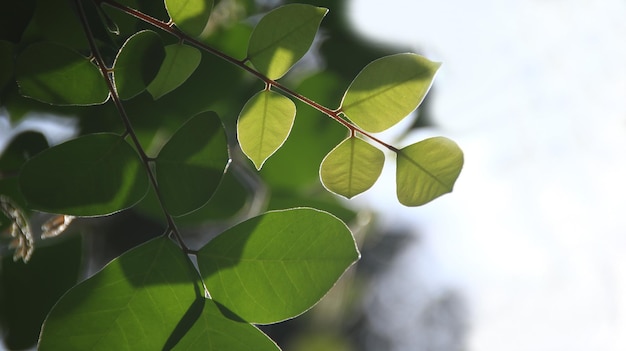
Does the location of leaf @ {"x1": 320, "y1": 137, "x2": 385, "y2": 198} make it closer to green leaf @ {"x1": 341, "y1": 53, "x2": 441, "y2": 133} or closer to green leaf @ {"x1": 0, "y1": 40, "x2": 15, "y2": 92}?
green leaf @ {"x1": 341, "y1": 53, "x2": 441, "y2": 133}

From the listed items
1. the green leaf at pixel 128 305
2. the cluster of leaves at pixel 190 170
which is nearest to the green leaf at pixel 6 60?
the cluster of leaves at pixel 190 170

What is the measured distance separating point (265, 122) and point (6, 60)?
12 cm

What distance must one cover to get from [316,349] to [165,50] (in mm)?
856

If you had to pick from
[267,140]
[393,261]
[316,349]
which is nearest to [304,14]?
[267,140]

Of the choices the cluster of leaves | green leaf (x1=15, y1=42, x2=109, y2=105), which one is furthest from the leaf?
green leaf (x1=15, y1=42, x2=109, y2=105)

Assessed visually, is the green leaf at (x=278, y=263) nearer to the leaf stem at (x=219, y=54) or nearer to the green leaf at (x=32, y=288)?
the leaf stem at (x=219, y=54)

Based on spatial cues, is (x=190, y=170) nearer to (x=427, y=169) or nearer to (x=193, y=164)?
(x=193, y=164)

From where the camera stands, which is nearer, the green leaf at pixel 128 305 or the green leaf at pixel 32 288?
the green leaf at pixel 128 305

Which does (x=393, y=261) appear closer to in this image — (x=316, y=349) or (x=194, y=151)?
(x=316, y=349)

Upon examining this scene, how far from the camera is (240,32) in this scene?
1.40 ft

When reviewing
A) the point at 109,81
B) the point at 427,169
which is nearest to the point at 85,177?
the point at 109,81

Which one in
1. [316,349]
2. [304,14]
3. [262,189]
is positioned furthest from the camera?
[316,349]

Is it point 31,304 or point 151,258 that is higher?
point 151,258

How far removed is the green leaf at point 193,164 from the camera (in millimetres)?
264
